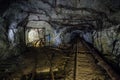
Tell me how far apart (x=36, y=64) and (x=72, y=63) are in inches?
67.2

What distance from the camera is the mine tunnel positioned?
836cm

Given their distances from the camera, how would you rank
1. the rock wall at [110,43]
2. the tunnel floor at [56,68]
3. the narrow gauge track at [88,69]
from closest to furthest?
the narrow gauge track at [88,69] < the tunnel floor at [56,68] < the rock wall at [110,43]

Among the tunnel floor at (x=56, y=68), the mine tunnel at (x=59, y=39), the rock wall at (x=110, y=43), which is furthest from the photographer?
the rock wall at (x=110, y=43)

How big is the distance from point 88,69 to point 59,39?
5.78 meters

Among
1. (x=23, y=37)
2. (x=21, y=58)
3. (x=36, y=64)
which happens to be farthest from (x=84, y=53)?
(x=23, y=37)

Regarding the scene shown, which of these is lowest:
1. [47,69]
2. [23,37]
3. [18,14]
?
[47,69]

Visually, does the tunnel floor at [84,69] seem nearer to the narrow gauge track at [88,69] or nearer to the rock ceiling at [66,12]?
the narrow gauge track at [88,69]

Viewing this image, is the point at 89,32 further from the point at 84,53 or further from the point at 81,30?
the point at 84,53

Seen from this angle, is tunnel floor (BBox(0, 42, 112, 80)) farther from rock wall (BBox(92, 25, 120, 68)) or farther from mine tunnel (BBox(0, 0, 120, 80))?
rock wall (BBox(92, 25, 120, 68))

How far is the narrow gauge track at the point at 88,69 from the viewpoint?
Answer: 7551 millimetres

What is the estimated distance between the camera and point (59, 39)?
13742mm

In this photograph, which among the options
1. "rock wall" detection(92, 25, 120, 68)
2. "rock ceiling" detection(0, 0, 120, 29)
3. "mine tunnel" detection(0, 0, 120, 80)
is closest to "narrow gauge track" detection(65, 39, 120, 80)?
"mine tunnel" detection(0, 0, 120, 80)

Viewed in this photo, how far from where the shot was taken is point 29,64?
→ 9.59 m

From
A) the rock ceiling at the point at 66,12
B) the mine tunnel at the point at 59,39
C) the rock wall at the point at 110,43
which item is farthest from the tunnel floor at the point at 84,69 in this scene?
the rock ceiling at the point at 66,12
